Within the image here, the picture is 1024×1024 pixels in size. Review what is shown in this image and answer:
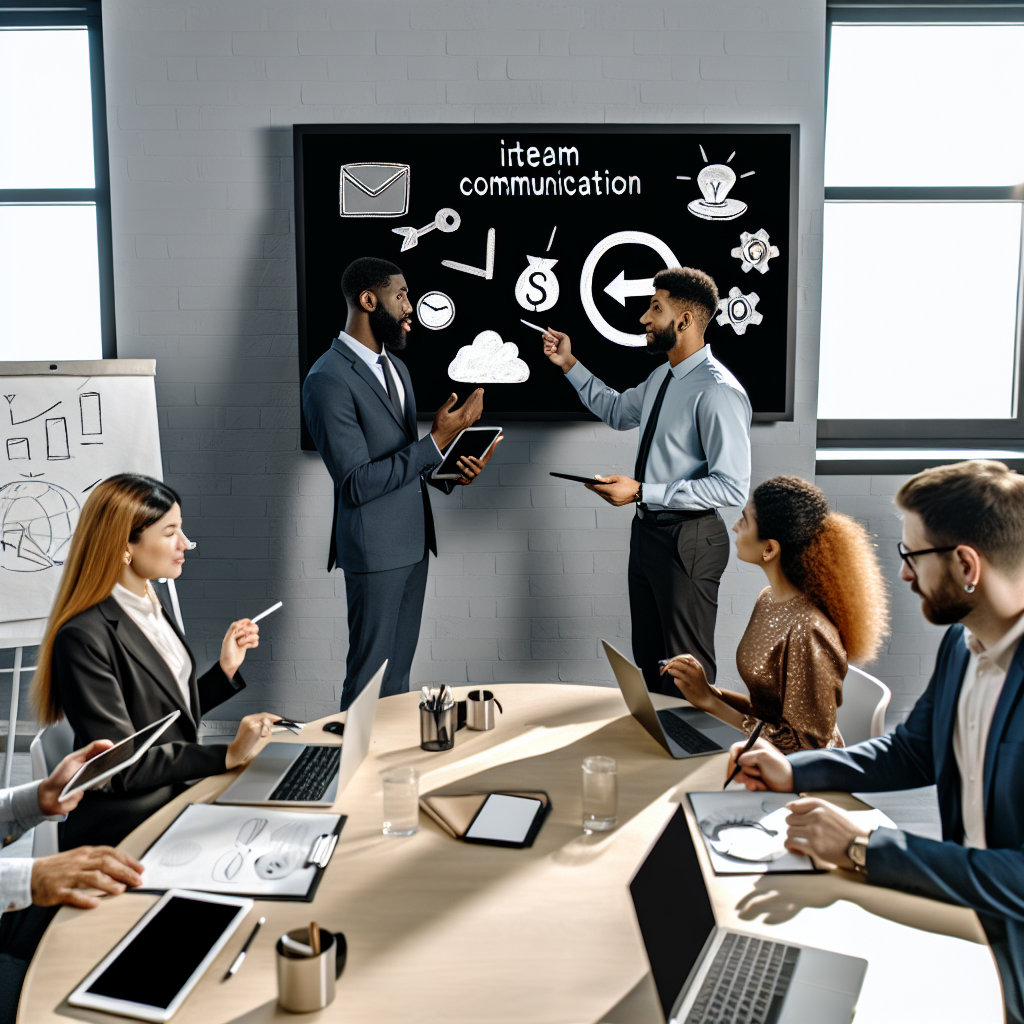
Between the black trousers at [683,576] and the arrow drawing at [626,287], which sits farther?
the arrow drawing at [626,287]

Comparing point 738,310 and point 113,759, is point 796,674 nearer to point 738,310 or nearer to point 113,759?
point 113,759

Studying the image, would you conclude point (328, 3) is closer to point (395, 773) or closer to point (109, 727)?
point (109, 727)

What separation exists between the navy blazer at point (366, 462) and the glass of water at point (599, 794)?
5.18ft

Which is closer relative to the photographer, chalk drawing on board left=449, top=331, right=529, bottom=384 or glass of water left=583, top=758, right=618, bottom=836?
glass of water left=583, top=758, right=618, bottom=836

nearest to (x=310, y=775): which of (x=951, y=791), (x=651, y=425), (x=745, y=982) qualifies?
(x=745, y=982)

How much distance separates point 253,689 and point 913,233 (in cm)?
315

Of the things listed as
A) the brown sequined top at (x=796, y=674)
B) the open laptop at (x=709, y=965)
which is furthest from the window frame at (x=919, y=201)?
the open laptop at (x=709, y=965)

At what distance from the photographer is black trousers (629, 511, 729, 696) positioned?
293 cm

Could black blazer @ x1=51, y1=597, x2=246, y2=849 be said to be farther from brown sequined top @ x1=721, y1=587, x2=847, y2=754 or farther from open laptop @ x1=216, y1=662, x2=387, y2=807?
brown sequined top @ x1=721, y1=587, x2=847, y2=754

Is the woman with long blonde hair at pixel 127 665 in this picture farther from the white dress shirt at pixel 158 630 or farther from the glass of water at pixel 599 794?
the glass of water at pixel 599 794

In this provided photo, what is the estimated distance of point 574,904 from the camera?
4.11 ft

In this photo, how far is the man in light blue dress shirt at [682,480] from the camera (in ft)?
9.45

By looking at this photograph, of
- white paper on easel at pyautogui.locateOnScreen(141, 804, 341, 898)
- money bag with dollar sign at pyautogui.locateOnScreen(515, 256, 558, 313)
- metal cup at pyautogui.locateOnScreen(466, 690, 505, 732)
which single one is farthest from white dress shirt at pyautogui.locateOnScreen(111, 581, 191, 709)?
money bag with dollar sign at pyautogui.locateOnScreen(515, 256, 558, 313)

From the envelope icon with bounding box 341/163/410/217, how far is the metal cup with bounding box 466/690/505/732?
1.98 metres
